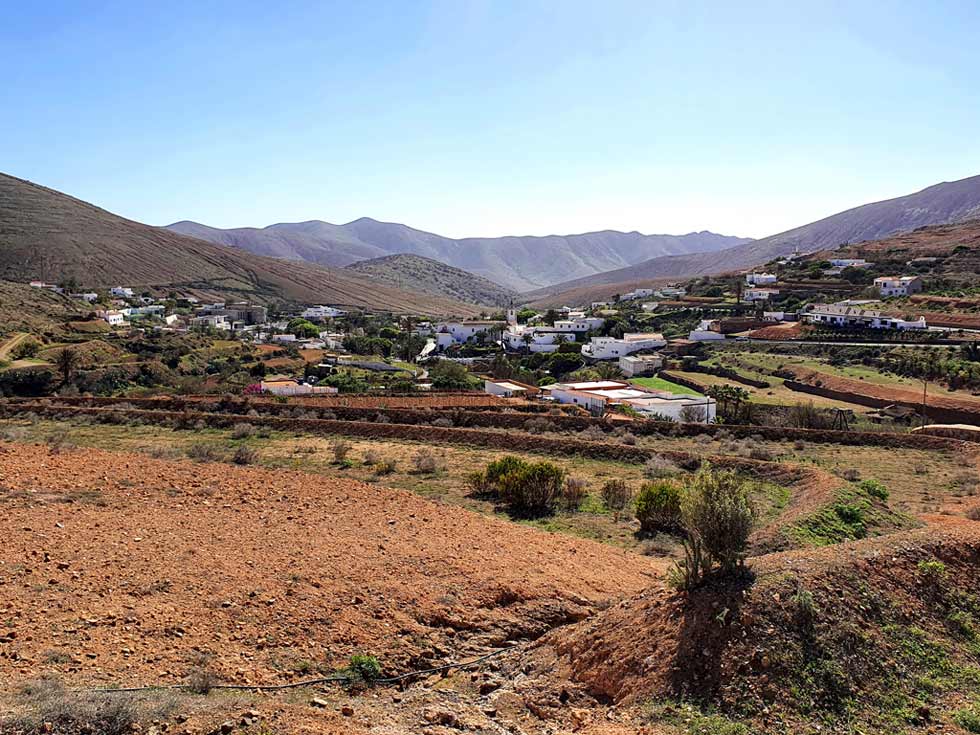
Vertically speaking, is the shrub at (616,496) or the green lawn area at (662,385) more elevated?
the shrub at (616,496)

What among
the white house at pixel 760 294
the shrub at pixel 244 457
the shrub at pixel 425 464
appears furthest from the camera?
the white house at pixel 760 294

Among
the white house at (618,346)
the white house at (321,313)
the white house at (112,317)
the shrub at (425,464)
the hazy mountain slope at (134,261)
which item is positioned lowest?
the white house at (618,346)

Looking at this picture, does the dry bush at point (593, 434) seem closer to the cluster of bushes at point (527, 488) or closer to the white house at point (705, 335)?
the cluster of bushes at point (527, 488)

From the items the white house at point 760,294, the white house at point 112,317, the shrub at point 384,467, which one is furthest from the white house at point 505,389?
the white house at point 760,294

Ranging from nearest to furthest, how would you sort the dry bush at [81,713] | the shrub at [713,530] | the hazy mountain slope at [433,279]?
the dry bush at [81,713]
the shrub at [713,530]
the hazy mountain slope at [433,279]

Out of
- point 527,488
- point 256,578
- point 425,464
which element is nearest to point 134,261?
point 425,464

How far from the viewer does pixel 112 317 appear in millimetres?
59719

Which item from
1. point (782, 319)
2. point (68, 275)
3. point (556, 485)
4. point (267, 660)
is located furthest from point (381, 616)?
point (68, 275)

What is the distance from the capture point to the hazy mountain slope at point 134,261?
88000 mm

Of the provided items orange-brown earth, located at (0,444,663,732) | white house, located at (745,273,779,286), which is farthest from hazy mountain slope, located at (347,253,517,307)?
orange-brown earth, located at (0,444,663,732)

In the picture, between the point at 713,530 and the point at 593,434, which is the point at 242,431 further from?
the point at 713,530

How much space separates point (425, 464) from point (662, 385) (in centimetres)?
3187

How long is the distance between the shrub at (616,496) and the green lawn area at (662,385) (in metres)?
28.3

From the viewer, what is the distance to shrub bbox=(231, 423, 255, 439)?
2009 centimetres
